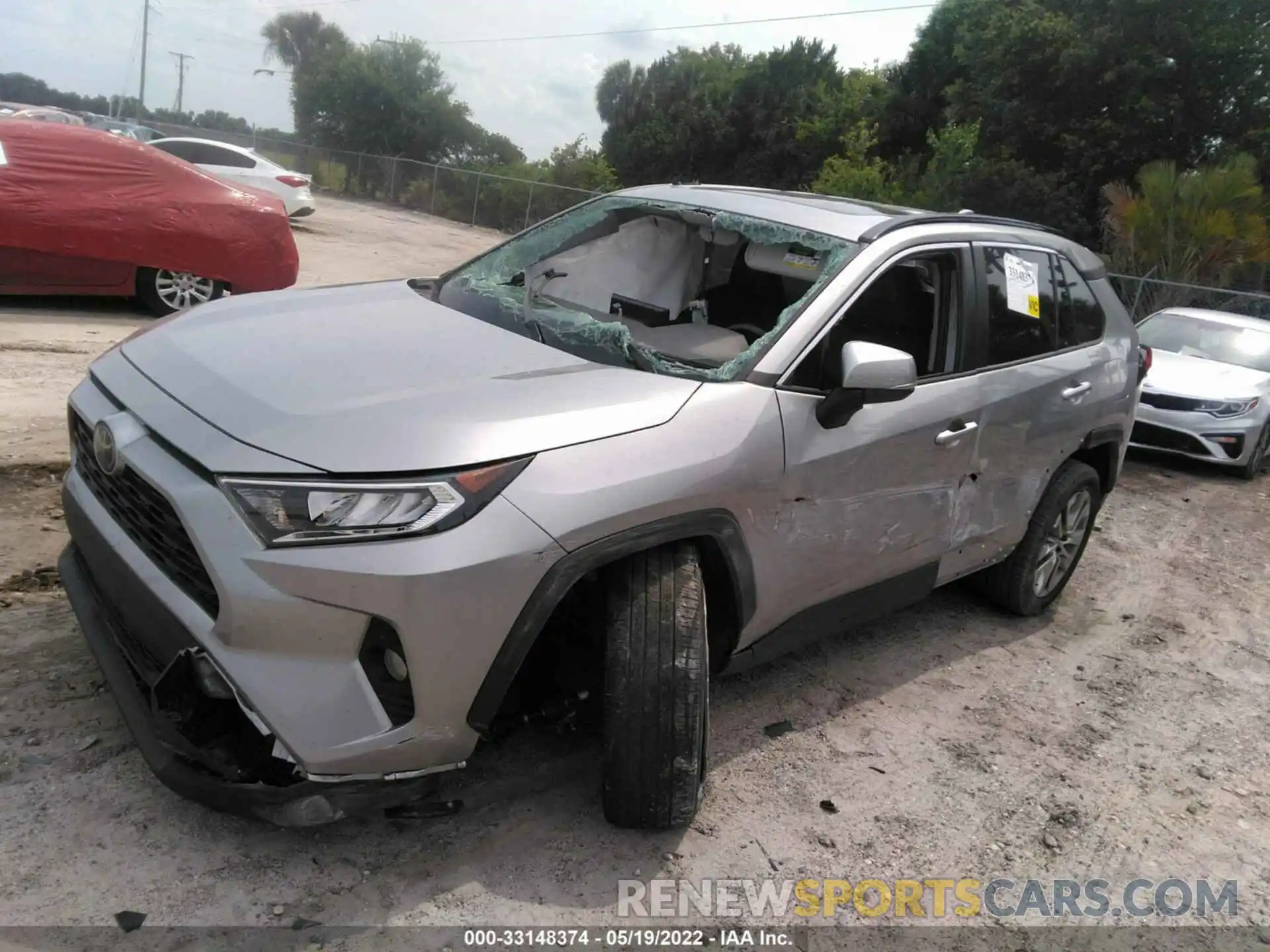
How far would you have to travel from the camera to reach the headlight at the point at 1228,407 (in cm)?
864

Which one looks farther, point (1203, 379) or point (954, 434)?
point (1203, 379)

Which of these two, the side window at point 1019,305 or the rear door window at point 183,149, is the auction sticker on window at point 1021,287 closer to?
the side window at point 1019,305

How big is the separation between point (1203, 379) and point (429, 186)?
82.7 ft

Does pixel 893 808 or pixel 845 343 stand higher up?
pixel 845 343

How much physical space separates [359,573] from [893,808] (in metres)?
1.95

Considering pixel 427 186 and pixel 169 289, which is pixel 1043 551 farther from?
pixel 427 186

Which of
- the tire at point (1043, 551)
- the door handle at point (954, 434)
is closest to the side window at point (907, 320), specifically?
the door handle at point (954, 434)

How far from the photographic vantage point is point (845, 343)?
10.8 ft

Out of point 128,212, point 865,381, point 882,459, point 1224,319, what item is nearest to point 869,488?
point 882,459

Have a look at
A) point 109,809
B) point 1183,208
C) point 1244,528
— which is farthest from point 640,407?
point 1183,208

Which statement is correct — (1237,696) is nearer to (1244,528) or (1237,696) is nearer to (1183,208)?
(1244,528)

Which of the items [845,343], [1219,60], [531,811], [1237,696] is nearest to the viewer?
[531,811]

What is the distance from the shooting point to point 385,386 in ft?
9.08

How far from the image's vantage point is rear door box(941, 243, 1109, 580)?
4.01 meters
